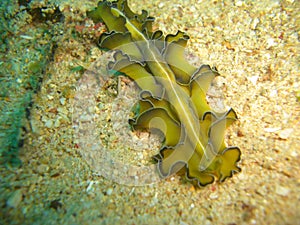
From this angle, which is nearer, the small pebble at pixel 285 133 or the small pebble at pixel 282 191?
the small pebble at pixel 282 191

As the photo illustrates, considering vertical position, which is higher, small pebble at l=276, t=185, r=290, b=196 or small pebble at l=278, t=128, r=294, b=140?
small pebble at l=278, t=128, r=294, b=140

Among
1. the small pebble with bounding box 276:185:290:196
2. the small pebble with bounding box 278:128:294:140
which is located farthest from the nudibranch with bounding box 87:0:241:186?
the small pebble with bounding box 278:128:294:140

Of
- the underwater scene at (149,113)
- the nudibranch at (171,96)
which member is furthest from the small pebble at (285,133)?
the nudibranch at (171,96)

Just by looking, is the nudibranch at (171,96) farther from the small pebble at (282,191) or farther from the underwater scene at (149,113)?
the small pebble at (282,191)

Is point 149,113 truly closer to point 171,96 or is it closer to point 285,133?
point 171,96

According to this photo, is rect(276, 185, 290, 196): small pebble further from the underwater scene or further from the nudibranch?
the nudibranch
